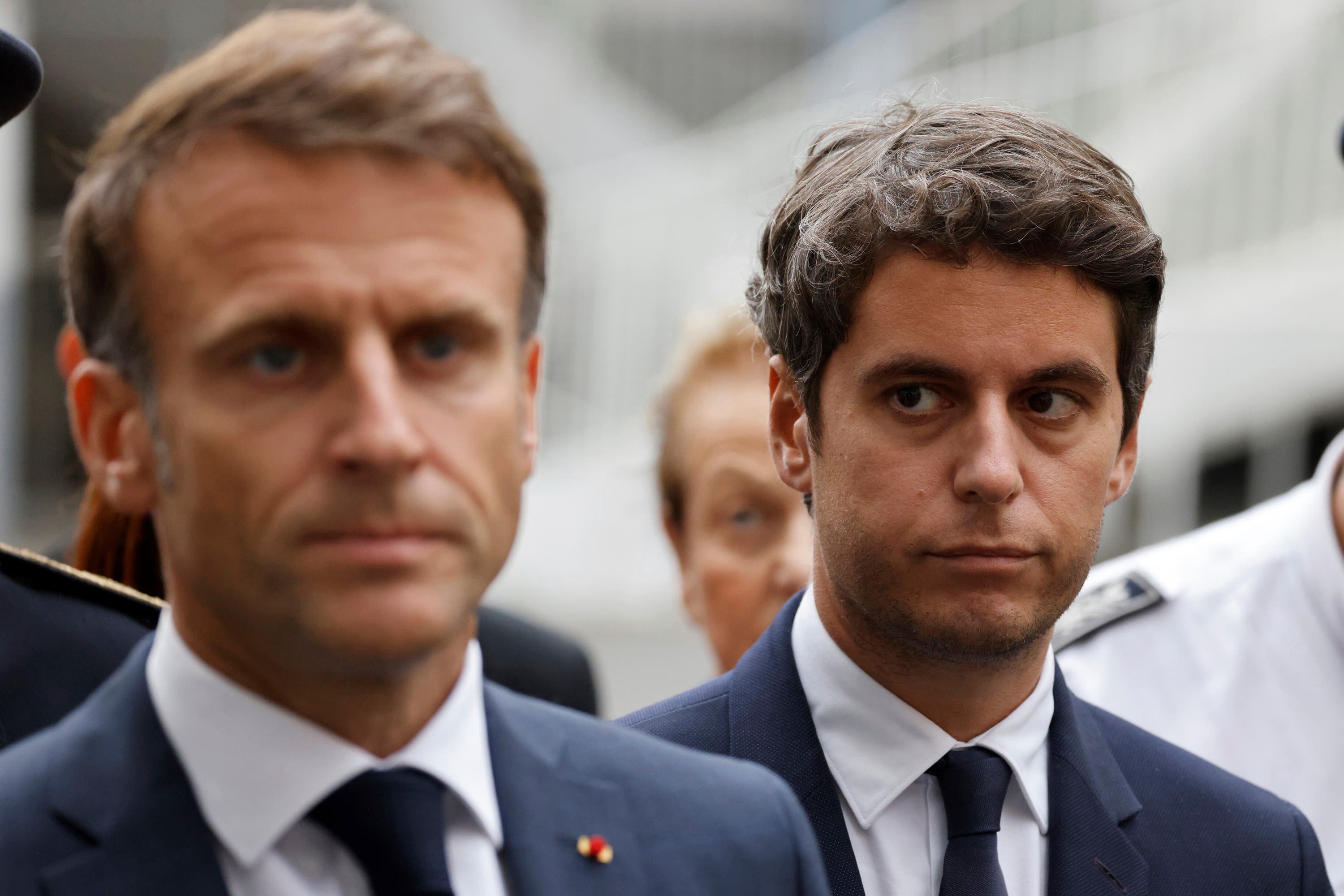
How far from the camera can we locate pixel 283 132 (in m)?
1.57

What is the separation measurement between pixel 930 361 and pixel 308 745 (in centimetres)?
114

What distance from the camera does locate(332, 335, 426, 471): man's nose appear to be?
4.98 ft

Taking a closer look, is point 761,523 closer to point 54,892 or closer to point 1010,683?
point 1010,683

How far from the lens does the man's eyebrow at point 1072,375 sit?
2365 mm

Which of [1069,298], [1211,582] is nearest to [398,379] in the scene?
[1069,298]

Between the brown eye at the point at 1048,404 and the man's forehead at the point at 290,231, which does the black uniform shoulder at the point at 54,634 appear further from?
the brown eye at the point at 1048,404

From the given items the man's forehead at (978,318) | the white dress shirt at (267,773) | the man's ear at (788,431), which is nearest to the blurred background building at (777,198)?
the man's ear at (788,431)

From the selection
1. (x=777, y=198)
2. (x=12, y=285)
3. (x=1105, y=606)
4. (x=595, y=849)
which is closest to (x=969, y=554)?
(x=595, y=849)

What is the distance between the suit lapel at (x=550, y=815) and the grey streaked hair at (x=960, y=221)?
0.85 m

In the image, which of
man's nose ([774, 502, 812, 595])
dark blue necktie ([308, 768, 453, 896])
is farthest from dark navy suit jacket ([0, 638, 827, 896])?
man's nose ([774, 502, 812, 595])

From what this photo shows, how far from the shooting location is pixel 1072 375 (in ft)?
7.86

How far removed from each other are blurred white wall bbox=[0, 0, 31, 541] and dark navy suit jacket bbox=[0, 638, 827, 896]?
7860mm

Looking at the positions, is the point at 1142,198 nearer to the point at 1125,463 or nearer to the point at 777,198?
the point at 777,198

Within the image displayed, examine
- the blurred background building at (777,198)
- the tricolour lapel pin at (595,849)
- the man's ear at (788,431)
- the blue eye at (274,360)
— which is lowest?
the blurred background building at (777,198)
